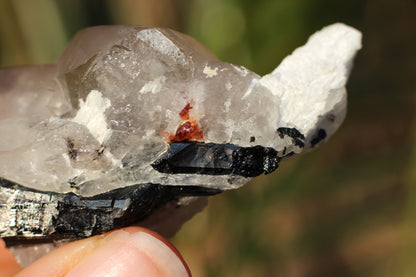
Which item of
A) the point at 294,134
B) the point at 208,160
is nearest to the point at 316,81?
the point at 294,134

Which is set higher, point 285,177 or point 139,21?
point 139,21

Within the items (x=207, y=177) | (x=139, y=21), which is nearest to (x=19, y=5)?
(x=139, y=21)

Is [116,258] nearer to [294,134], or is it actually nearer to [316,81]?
[294,134]

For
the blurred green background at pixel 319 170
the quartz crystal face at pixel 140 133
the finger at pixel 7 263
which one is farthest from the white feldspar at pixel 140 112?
the blurred green background at pixel 319 170

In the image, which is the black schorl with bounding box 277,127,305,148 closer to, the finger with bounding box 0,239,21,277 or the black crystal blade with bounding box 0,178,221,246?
the black crystal blade with bounding box 0,178,221,246

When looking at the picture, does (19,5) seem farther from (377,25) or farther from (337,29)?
(377,25)

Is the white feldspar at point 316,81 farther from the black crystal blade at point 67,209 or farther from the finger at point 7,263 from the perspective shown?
the finger at point 7,263

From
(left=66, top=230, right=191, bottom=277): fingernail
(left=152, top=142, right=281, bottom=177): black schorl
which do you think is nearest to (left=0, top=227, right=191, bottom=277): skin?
(left=66, top=230, right=191, bottom=277): fingernail
